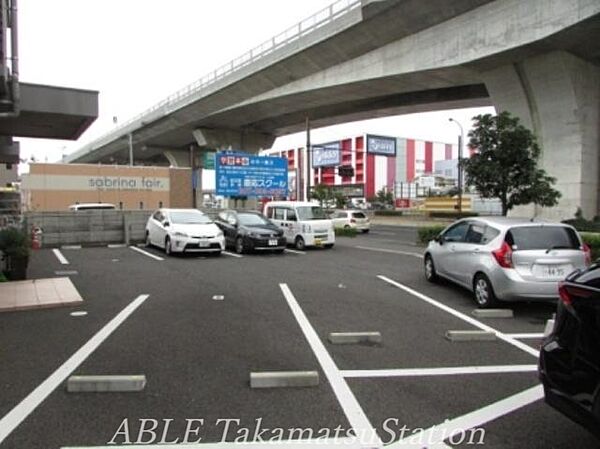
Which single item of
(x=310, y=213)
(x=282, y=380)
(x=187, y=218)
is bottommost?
(x=282, y=380)

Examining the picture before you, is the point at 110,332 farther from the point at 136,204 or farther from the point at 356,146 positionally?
the point at 356,146

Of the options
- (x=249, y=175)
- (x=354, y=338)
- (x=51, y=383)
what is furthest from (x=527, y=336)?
(x=249, y=175)

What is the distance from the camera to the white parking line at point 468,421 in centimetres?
376

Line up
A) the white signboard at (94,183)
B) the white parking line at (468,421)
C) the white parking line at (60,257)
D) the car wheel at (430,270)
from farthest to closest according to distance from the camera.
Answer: the white signboard at (94,183) → the white parking line at (60,257) → the car wheel at (430,270) → the white parking line at (468,421)

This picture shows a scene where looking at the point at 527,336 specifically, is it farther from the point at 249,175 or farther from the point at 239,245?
the point at 249,175

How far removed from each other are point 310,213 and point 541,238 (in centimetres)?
1237

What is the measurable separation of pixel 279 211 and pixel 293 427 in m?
17.1

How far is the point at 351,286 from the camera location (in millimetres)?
10766

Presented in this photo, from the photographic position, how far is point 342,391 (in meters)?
4.78

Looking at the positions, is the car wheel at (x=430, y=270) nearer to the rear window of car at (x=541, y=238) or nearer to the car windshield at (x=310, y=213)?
the rear window of car at (x=541, y=238)

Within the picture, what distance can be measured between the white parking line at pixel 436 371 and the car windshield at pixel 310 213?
47.0 feet

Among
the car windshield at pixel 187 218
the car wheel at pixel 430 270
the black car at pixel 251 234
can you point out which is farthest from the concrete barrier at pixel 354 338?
the car windshield at pixel 187 218

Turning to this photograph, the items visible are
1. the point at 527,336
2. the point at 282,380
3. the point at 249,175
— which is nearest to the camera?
the point at 282,380

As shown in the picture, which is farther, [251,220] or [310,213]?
[310,213]
